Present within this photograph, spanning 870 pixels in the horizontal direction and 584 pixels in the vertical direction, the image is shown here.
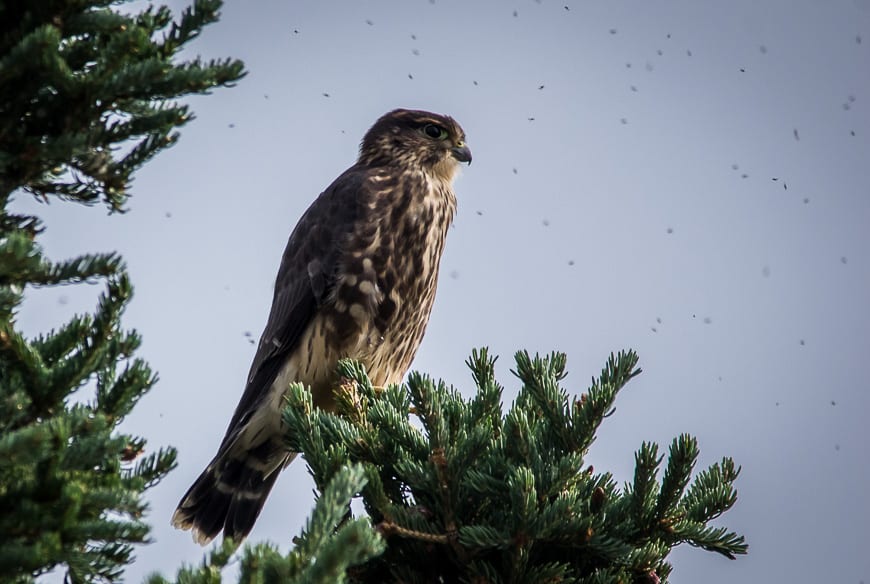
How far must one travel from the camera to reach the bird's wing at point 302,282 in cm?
442

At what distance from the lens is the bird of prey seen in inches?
164

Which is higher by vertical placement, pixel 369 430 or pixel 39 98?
pixel 39 98

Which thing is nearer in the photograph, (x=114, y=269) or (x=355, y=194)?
(x=114, y=269)

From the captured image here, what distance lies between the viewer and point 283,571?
1502 mm

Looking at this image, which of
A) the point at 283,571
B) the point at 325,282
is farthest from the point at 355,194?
the point at 283,571

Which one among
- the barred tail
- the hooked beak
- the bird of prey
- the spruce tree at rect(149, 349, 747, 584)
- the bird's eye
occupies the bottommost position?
the spruce tree at rect(149, 349, 747, 584)

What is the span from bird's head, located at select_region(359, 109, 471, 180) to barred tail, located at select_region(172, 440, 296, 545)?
1.72 metres

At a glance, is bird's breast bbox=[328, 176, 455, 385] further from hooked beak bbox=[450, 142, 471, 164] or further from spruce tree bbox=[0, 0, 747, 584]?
spruce tree bbox=[0, 0, 747, 584]

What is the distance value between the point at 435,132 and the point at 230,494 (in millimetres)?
2258

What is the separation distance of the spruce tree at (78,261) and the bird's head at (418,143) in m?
3.11

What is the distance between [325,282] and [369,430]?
1.77 m

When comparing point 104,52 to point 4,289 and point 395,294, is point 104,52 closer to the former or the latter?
point 4,289

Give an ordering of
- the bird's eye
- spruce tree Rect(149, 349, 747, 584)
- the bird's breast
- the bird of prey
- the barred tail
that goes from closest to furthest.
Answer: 1. spruce tree Rect(149, 349, 747, 584)
2. the barred tail
3. the bird of prey
4. the bird's breast
5. the bird's eye

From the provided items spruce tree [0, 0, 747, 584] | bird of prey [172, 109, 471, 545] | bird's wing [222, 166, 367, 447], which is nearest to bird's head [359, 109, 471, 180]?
bird of prey [172, 109, 471, 545]
